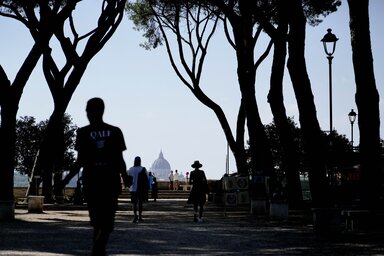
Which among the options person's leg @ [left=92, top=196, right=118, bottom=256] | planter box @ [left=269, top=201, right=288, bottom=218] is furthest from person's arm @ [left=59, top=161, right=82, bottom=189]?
planter box @ [left=269, top=201, right=288, bottom=218]

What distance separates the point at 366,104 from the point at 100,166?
307 inches

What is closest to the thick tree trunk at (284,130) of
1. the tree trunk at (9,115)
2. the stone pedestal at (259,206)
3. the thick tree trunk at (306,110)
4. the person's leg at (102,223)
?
the stone pedestal at (259,206)

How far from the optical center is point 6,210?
51.1 ft

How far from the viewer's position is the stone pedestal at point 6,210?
611 inches

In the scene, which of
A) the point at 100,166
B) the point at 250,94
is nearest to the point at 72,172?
the point at 100,166

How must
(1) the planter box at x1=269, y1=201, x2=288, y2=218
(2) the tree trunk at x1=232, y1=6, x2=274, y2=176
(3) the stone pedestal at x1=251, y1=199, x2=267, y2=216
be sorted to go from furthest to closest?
(2) the tree trunk at x1=232, y1=6, x2=274, y2=176
(3) the stone pedestal at x1=251, y1=199, x2=267, y2=216
(1) the planter box at x1=269, y1=201, x2=288, y2=218

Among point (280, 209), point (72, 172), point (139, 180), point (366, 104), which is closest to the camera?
point (72, 172)

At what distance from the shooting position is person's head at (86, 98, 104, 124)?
5.77 m

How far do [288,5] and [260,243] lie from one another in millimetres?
5416

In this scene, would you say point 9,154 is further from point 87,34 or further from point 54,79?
A: point 87,34

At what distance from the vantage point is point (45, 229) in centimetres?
1332

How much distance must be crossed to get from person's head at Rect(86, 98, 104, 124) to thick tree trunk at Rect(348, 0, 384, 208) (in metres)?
7.64

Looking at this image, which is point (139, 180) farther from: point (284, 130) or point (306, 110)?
point (284, 130)

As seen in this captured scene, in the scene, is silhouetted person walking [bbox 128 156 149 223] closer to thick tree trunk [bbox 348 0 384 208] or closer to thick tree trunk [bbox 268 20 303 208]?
thick tree trunk [bbox 348 0 384 208]
